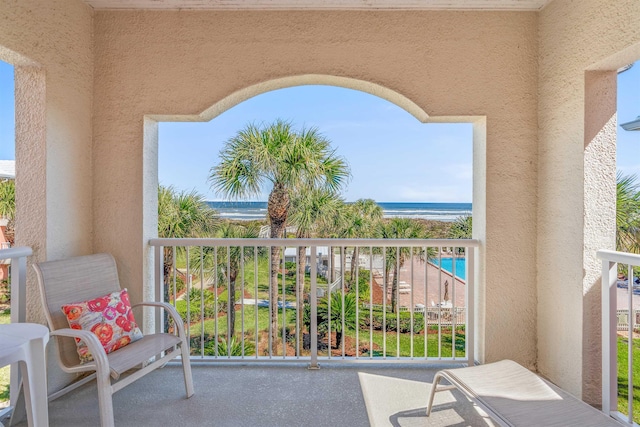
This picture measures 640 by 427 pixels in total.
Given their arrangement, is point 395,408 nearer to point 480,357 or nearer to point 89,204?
point 480,357

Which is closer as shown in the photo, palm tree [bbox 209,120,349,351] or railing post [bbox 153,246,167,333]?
railing post [bbox 153,246,167,333]

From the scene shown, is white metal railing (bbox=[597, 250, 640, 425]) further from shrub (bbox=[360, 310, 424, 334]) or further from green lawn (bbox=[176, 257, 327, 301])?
shrub (bbox=[360, 310, 424, 334])

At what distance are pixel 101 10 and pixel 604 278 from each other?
422 cm

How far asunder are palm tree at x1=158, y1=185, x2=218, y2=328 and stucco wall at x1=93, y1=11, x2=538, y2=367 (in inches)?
159

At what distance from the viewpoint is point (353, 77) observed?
2.87 meters

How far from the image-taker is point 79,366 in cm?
204

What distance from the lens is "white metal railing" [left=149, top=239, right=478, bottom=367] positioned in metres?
2.87

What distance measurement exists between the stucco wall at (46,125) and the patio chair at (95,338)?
253 mm

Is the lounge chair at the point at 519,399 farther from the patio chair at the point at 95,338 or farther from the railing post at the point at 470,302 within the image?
the patio chair at the point at 95,338

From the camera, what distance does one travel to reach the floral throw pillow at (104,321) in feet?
7.05

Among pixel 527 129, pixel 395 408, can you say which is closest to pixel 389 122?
pixel 527 129

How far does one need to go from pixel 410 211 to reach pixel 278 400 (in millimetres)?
15731

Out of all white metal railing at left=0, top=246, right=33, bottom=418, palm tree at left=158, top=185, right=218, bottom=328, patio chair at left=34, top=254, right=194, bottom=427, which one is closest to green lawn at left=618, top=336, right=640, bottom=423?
patio chair at left=34, top=254, right=194, bottom=427

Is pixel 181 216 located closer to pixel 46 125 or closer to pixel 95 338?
pixel 46 125
